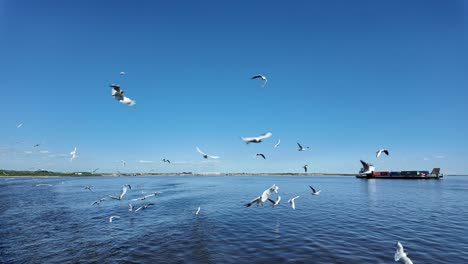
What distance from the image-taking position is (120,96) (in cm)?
1359

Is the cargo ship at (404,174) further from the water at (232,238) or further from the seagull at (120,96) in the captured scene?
the seagull at (120,96)

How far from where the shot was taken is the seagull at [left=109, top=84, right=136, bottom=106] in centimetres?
1320

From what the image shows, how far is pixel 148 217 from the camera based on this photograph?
29.0m

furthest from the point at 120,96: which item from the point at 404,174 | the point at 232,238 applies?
the point at 404,174

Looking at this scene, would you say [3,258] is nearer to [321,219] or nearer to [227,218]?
[227,218]

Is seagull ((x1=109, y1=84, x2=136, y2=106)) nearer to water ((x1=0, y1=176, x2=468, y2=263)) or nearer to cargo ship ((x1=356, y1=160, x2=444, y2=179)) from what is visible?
water ((x1=0, y1=176, x2=468, y2=263))

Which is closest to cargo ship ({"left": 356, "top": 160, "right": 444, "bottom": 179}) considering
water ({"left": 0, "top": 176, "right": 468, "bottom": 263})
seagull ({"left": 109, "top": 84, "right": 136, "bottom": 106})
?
water ({"left": 0, "top": 176, "right": 468, "bottom": 263})

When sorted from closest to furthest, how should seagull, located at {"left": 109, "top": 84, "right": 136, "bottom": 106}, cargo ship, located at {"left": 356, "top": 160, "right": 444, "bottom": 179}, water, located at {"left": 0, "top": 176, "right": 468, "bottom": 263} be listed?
seagull, located at {"left": 109, "top": 84, "right": 136, "bottom": 106} → water, located at {"left": 0, "top": 176, "right": 468, "bottom": 263} → cargo ship, located at {"left": 356, "top": 160, "right": 444, "bottom": 179}

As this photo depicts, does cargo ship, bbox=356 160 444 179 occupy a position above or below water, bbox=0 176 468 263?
above

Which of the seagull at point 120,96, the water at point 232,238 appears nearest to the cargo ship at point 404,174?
the water at point 232,238

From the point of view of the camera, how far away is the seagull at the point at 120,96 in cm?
1320

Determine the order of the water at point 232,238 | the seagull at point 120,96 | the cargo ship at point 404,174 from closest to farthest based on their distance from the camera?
the seagull at point 120,96 → the water at point 232,238 → the cargo ship at point 404,174

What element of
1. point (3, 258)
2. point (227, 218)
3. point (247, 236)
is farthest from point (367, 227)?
point (3, 258)

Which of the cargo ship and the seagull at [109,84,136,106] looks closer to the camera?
the seagull at [109,84,136,106]
